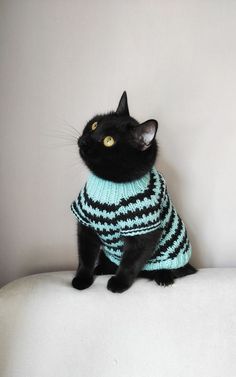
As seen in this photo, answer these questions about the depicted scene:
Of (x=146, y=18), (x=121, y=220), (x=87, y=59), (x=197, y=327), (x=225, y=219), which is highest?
(x=146, y=18)

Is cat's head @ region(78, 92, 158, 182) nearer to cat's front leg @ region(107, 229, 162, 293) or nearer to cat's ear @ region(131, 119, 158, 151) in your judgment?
cat's ear @ region(131, 119, 158, 151)

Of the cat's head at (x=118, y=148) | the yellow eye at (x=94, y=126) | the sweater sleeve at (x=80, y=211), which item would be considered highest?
the yellow eye at (x=94, y=126)

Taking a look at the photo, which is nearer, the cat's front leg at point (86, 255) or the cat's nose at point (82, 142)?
the cat's nose at point (82, 142)

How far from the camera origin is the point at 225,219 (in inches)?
51.5

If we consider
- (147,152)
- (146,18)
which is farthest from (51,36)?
(147,152)

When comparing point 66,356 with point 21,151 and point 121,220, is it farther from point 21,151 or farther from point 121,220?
point 21,151

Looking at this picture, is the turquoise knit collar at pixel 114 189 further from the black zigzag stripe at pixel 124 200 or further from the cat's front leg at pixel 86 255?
the cat's front leg at pixel 86 255

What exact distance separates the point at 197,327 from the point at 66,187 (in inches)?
21.8

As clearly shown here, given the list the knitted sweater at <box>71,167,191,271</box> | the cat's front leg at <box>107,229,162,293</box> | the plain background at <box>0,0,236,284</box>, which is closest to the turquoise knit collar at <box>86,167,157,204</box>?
the knitted sweater at <box>71,167,191,271</box>

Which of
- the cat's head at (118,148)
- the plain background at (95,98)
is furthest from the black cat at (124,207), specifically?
the plain background at (95,98)

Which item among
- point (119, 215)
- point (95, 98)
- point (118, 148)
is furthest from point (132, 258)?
point (95, 98)

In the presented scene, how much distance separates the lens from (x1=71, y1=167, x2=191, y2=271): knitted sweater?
3.09ft

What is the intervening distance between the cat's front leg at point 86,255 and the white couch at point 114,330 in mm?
23

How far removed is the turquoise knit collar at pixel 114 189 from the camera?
0.95 m
